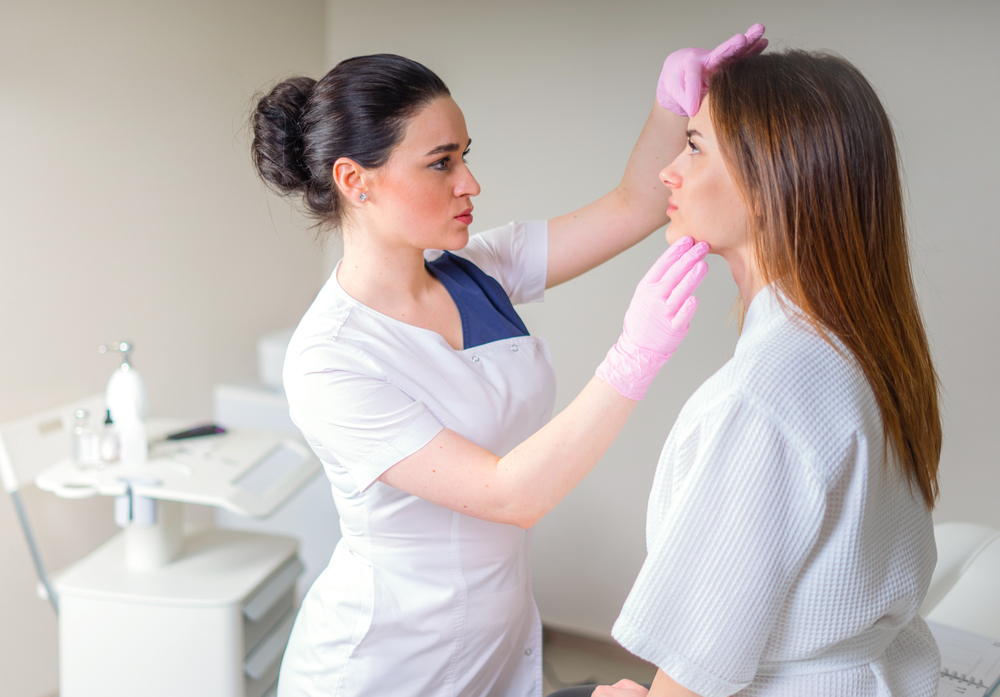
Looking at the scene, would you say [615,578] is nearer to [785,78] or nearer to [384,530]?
[384,530]

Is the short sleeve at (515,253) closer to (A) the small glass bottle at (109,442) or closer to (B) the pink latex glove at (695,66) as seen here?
(B) the pink latex glove at (695,66)

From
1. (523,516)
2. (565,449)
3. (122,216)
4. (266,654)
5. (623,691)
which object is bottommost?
(266,654)

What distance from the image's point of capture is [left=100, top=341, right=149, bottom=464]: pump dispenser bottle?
181cm

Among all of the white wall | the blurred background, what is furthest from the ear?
the white wall

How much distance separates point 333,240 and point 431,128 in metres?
1.85

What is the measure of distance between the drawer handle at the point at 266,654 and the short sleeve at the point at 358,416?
3.04 ft

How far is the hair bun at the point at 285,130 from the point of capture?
3.86ft

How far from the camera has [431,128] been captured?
113 cm

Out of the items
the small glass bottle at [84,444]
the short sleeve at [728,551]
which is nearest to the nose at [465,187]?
the short sleeve at [728,551]

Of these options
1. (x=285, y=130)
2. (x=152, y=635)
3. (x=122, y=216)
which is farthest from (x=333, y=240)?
(x=285, y=130)

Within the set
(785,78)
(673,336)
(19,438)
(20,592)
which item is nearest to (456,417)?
(673,336)

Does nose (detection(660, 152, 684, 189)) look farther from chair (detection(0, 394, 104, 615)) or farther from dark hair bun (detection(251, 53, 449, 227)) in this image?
chair (detection(0, 394, 104, 615))

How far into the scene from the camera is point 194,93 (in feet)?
7.81

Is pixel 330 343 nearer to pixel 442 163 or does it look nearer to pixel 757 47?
pixel 442 163
